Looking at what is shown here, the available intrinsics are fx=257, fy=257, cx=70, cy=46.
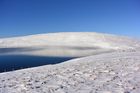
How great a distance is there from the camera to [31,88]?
702 centimetres

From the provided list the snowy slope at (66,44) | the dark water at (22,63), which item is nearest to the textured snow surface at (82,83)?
the dark water at (22,63)

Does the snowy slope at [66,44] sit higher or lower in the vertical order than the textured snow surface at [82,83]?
higher

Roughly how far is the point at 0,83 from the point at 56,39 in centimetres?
4123

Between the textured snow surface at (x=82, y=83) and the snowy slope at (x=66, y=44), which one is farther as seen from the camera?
A: the snowy slope at (x=66, y=44)

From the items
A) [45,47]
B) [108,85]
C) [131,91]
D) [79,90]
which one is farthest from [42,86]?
[45,47]

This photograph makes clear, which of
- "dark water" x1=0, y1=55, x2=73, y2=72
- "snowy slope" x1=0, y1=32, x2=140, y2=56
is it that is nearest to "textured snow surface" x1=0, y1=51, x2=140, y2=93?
"dark water" x1=0, y1=55, x2=73, y2=72

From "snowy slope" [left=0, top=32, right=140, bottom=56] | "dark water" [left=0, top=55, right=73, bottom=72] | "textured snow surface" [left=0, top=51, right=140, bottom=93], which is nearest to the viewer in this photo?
"textured snow surface" [left=0, top=51, right=140, bottom=93]

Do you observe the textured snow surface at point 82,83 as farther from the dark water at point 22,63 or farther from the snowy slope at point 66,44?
the snowy slope at point 66,44

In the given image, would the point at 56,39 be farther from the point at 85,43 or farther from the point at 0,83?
the point at 0,83

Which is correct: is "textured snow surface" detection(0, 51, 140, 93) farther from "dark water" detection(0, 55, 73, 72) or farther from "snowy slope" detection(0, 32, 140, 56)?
"snowy slope" detection(0, 32, 140, 56)

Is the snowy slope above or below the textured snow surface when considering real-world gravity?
above

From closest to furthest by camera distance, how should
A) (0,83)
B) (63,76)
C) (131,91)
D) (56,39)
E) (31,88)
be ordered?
(131,91) → (31,88) → (0,83) → (63,76) → (56,39)

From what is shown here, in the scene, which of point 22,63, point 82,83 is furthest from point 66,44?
point 82,83

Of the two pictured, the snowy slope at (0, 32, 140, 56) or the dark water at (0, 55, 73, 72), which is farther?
the snowy slope at (0, 32, 140, 56)
